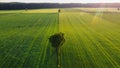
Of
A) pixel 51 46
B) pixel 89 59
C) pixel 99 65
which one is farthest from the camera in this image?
pixel 51 46

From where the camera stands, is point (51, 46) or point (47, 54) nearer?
point (47, 54)

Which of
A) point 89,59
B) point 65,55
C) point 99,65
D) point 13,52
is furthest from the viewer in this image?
point 13,52

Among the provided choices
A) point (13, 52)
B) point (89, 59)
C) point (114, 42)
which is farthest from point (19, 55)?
point (114, 42)

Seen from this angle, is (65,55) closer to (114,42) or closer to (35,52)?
(35,52)

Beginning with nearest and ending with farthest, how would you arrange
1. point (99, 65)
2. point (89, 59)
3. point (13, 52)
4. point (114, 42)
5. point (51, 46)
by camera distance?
point (99, 65), point (89, 59), point (13, 52), point (51, 46), point (114, 42)

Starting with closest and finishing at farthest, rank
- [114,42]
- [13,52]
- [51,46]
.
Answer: [13,52]
[51,46]
[114,42]

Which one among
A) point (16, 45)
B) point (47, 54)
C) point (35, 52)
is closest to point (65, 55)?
point (47, 54)

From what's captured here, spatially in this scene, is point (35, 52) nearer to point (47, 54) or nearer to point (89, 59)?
point (47, 54)

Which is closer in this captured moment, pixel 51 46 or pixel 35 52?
pixel 35 52

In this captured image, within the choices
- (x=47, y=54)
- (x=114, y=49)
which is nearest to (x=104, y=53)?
(x=114, y=49)
